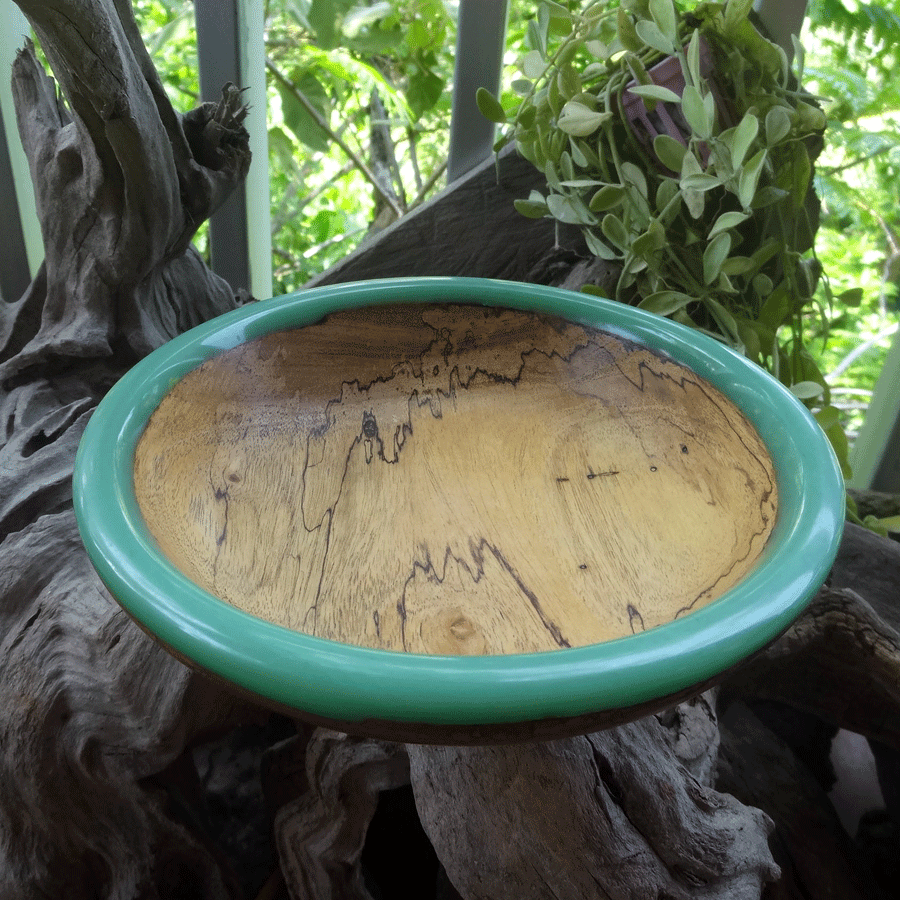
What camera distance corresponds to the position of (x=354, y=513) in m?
0.63

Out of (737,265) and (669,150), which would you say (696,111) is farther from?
(737,265)

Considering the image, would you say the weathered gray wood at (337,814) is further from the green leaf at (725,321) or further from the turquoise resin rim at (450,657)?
the green leaf at (725,321)

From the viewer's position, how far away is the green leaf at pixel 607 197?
2.86ft

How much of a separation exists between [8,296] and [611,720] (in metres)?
1.23

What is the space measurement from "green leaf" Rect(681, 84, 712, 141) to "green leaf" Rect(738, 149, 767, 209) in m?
0.05

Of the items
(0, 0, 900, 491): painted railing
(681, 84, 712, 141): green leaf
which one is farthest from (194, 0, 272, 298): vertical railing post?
(681, 84, 712, 141): green leaf

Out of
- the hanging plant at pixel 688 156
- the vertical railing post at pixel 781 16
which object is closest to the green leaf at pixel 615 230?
the hanging plant at pixel 688 156

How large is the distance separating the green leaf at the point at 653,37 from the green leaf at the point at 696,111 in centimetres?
6

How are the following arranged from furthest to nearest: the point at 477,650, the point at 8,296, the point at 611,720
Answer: the point at 8,296 → the point at 477,650 → the point at 611,720

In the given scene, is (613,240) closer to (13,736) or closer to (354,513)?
→ (354,513)

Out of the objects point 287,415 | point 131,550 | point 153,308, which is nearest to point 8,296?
point 153,308

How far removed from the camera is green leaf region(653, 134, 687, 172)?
0.80 meters

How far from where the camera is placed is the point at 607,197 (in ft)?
2.90

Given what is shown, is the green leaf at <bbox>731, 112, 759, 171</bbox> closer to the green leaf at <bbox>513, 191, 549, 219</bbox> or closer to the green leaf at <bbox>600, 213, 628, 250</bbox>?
the green leaf at <bbox>600, 213, 628, 250</bbox>
